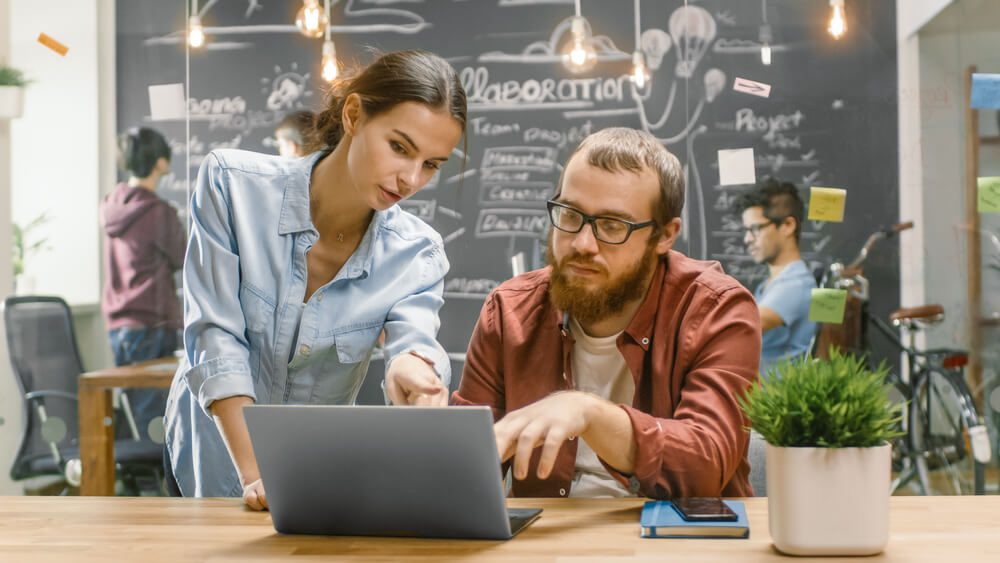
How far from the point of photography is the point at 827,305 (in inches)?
142

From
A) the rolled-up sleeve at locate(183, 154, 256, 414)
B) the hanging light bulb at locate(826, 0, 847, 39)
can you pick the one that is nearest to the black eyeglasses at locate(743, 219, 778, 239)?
the hanging light bulb at locate(826, 0, 847, 39)

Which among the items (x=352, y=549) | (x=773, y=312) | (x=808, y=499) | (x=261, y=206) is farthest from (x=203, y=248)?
(x=773, y=312)

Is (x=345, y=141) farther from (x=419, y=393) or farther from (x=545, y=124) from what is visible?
(x=545, y=124)

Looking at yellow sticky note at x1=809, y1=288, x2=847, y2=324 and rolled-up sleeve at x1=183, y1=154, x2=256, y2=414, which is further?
yellow sticky note at x1=809, y1=288, x2=847, y2=324

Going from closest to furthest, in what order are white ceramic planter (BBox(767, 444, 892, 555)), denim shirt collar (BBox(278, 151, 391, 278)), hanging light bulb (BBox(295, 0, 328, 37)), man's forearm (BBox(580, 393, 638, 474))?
white ceramic planter (BBox(767, 444, 892, 555))
man's forearm (BBox(580, 393, 638, 474))
denim shirt collar (BBox(278, 151, 391, 278))
hanging light bulb (BBox(295, 0, 328, 37))

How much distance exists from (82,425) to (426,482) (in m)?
3.00

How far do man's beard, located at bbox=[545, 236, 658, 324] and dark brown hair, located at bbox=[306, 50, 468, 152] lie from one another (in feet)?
1.07

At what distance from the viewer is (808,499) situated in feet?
3.51

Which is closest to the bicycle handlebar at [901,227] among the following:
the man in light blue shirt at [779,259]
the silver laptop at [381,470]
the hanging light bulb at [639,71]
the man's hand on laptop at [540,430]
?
the man in light blue shirt at [779,259]

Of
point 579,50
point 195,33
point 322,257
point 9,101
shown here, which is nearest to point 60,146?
point 9,101

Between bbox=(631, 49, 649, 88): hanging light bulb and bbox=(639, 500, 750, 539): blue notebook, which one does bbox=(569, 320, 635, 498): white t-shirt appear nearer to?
bbox=(639, 500, 750, 539): blue notebook

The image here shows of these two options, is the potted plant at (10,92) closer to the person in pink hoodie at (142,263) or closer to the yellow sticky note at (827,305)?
the person in pink hoodie at (142,263)

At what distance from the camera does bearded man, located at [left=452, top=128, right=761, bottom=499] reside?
1672 millimetres

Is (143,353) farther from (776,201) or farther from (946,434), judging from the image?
(946,434)
